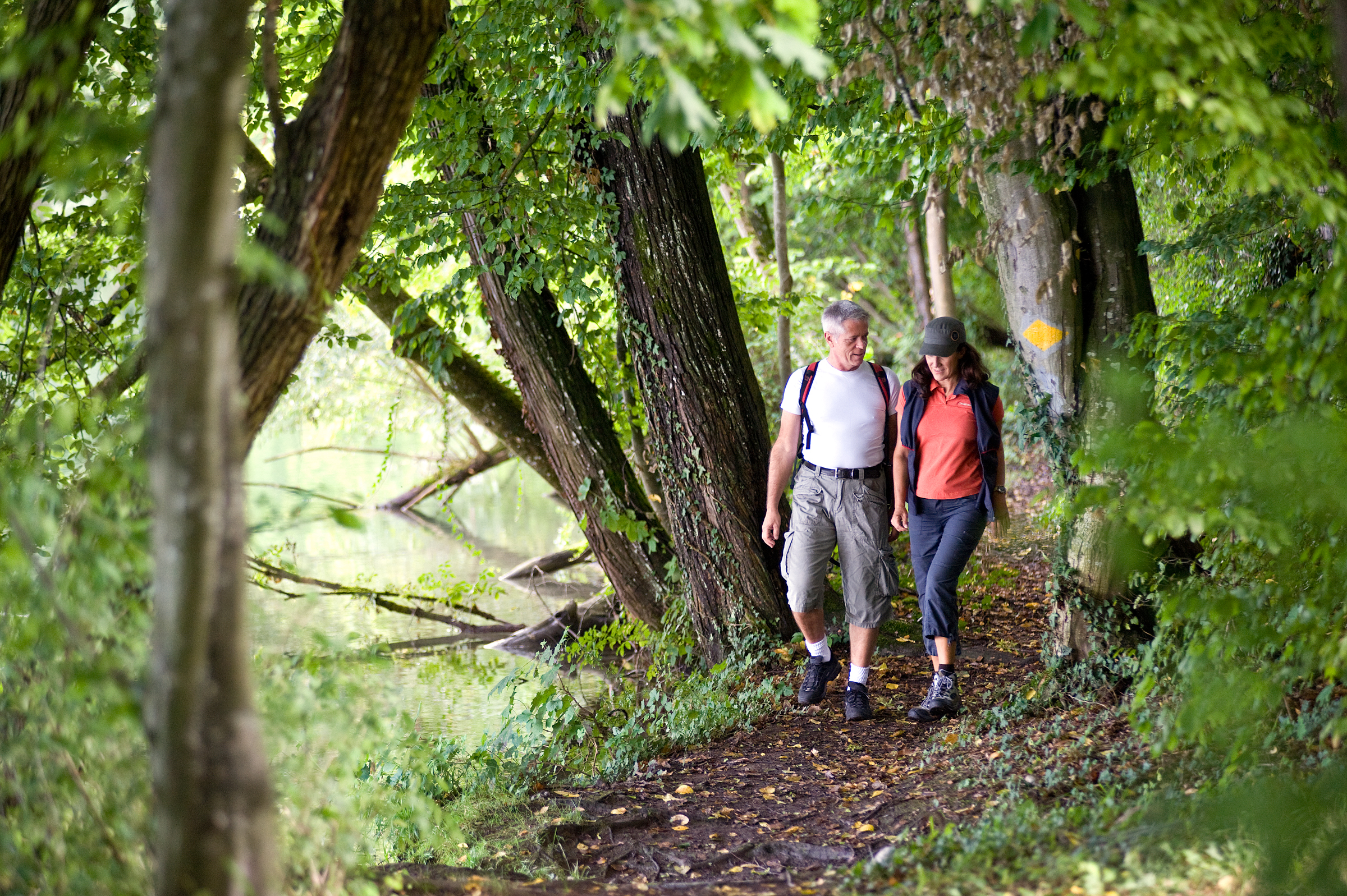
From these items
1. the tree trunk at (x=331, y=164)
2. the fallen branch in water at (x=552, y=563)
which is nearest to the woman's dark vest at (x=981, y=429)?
the tree trunk at (x=331, y=164)

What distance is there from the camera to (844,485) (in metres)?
5.13

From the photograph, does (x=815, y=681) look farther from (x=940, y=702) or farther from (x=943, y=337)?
(x=943, y=337)

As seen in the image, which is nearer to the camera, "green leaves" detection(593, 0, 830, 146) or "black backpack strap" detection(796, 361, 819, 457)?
"green leaves" detection(593, 0, 830, 146)

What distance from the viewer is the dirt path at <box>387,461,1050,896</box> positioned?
3580 millimetres

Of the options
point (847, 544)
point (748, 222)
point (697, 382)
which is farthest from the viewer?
point (748, 222)

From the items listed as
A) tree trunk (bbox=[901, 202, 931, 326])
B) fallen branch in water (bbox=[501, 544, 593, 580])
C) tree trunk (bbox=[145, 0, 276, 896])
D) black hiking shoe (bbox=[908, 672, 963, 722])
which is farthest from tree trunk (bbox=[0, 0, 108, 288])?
tree trunk (bbox=[901, 202, 931, 326])

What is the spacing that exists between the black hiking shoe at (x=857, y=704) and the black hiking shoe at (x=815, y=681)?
196 mm

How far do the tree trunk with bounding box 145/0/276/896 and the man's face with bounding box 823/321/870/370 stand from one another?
11.3 feet

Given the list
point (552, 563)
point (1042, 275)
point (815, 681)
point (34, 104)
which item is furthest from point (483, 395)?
point (34, 104)

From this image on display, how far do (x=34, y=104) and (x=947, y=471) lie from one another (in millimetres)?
3811

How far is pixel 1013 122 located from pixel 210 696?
3.36 meters

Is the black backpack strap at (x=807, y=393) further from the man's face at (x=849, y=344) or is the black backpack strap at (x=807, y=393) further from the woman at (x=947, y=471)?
the woman at (x=947, y=471)

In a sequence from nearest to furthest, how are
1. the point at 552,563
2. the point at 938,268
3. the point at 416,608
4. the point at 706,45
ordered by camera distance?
the point at 706,45 → the point at 416,608 → the point at 938,268 → the point at 552,563

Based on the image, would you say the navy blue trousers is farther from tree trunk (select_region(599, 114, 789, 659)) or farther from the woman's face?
tree trunk (select_region(599, 114, 789, 659))
